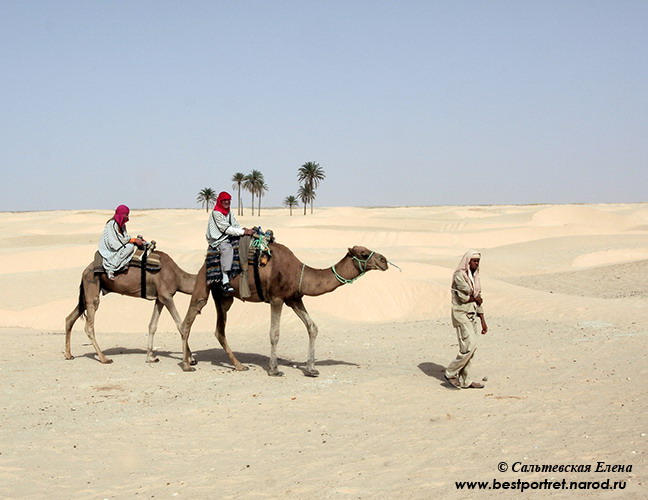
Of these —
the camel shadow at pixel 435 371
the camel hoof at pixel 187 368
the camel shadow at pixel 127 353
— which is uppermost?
the camel shadow at pixel 435 371

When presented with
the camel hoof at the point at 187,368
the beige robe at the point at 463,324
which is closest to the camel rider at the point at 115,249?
the camel hoof at the point at 187,368

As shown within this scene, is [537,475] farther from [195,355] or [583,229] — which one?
[583,229]

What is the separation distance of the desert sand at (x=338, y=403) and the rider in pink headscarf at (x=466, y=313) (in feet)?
1.01

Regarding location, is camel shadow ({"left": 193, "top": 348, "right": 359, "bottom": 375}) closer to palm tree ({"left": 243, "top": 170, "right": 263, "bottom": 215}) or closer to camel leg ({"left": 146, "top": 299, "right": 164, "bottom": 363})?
camel leg ({"left": 146, "top": 299, "right": 164, "bottom": 363})

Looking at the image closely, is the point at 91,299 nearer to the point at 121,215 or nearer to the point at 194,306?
the point at 121,215

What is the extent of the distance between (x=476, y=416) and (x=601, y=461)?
2.16 m

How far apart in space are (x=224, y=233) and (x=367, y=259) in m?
2.46

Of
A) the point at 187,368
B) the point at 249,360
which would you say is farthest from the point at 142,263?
the point at 249,360

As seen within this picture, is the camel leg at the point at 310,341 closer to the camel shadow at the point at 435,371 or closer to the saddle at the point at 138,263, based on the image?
the camel shadow at the point at 435,371

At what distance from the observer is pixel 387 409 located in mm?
8445

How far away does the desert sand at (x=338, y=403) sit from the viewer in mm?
6020

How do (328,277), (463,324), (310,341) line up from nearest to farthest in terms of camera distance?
(463,324) → (328,277) → (310,341)

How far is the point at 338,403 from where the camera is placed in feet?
29.1

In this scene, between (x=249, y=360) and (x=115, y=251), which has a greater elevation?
(x=115, y=251)
